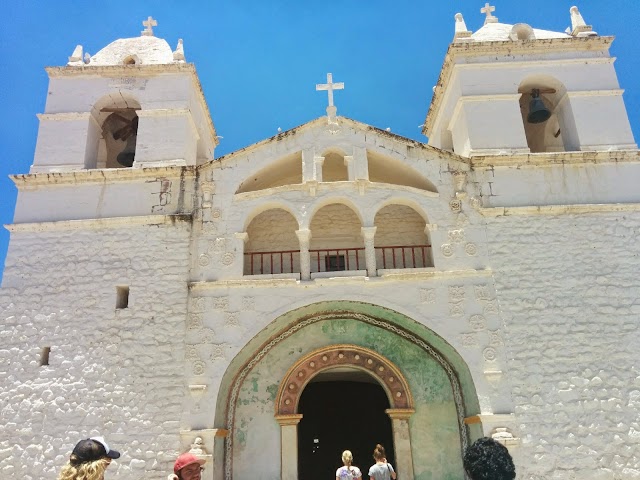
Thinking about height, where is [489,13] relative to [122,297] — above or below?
above

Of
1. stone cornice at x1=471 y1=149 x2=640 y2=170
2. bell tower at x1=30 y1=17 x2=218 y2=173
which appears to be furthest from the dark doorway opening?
bell tower at x1=30 y1=17 x2=218 y2=173

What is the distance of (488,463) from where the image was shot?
9.57 ft

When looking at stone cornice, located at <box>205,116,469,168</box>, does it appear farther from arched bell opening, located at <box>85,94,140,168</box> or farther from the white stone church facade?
arched bell opening, located at <box>85,94,140,168</box>

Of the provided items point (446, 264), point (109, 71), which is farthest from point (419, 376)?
point (109, 71)

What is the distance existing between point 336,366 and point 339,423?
3.44 m

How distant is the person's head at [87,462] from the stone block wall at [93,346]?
5775mm

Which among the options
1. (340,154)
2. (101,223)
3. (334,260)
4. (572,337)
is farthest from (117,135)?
(572,337)

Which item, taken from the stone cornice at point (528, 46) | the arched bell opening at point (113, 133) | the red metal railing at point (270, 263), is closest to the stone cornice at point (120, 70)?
the arched bell opening at point (113, 133)

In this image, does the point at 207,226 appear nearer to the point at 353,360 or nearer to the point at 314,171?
the point at 314,171

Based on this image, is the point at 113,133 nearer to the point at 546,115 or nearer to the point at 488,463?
the point at 546,115

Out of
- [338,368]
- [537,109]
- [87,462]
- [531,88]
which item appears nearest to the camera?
[87,462]

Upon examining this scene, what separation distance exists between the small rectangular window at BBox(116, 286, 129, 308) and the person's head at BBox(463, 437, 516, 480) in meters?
7.56

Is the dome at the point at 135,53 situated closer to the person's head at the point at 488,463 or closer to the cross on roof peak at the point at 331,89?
the cross on roof peak at the point at 331,89

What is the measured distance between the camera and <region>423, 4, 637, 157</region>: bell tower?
1054 centimetres
